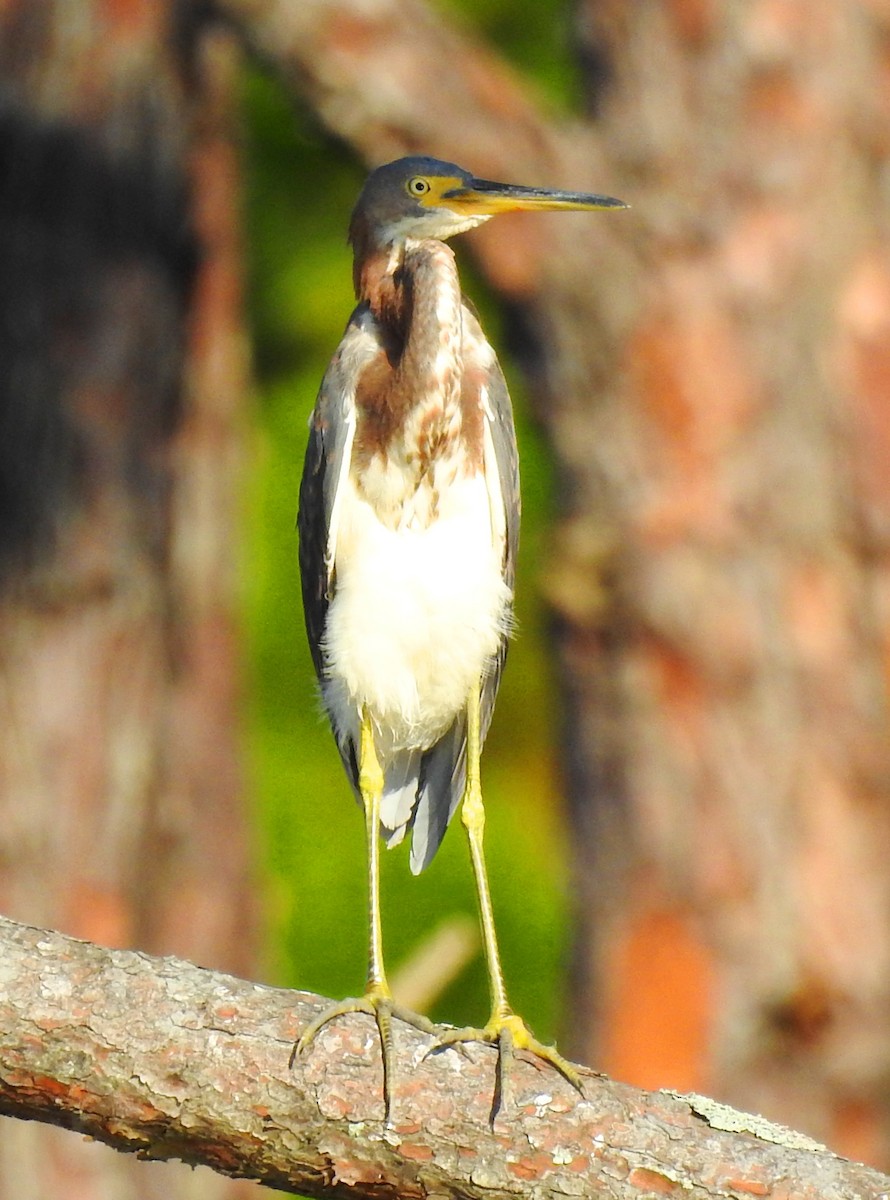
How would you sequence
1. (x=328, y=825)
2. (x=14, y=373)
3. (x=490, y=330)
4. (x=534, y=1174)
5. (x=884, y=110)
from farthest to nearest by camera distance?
(x=490, y=330)
(x=328, y=825)
(x=884, y=110)
(x=14, y=373)
(x=534, y=1174)

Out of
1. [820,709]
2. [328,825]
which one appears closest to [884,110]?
[820,709]

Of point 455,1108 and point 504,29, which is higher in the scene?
point 504,29

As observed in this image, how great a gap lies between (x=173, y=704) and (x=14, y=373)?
3.72 ft

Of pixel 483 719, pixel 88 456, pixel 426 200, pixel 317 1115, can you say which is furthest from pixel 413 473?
pixel 88 456

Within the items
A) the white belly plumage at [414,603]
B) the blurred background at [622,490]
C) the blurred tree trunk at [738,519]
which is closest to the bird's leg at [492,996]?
the white belly plumage at [414,603]

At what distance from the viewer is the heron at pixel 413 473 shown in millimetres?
2771

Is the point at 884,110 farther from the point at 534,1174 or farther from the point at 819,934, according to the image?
the point at 534,1174

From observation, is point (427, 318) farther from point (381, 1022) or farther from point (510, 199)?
point (381, 1022)

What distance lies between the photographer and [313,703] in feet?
18.2

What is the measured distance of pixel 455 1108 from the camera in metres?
2.16

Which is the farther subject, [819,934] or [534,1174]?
[819,934]

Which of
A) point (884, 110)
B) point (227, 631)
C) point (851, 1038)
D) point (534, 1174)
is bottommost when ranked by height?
point (534, 1174)

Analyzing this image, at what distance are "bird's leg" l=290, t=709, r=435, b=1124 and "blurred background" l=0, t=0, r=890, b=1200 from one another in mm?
1171

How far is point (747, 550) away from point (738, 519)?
0.08m
